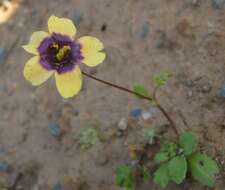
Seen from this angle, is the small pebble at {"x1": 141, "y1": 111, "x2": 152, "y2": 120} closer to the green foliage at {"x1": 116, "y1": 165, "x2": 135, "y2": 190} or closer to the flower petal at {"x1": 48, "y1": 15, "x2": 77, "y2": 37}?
the green foliage at {"x1": 116, "y1": 165, "x2": 135, "y2": 190}

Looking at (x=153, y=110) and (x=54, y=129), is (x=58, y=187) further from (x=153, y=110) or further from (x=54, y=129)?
(x=153, y=110)

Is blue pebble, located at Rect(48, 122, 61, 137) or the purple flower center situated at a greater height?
the purple flower center

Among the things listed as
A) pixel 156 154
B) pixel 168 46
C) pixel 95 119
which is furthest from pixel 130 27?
pixel 156 154

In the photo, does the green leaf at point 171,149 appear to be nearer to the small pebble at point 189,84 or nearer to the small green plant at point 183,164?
the small green plant at point 183,164

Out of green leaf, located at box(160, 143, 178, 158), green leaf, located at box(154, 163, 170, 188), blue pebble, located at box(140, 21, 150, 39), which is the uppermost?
blue pebble, located at box(140, 21, 150, 39)

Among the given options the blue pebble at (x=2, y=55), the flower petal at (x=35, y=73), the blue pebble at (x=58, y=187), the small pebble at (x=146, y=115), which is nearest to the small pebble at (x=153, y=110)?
the small pebble at (x=146, y=115)

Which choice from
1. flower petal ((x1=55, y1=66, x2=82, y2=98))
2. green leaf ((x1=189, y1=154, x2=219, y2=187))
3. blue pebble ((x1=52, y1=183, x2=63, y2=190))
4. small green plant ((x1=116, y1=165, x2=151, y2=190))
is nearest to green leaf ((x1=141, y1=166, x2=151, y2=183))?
small green plant ((x1=116, y1=165, x2=151, y2=190))
